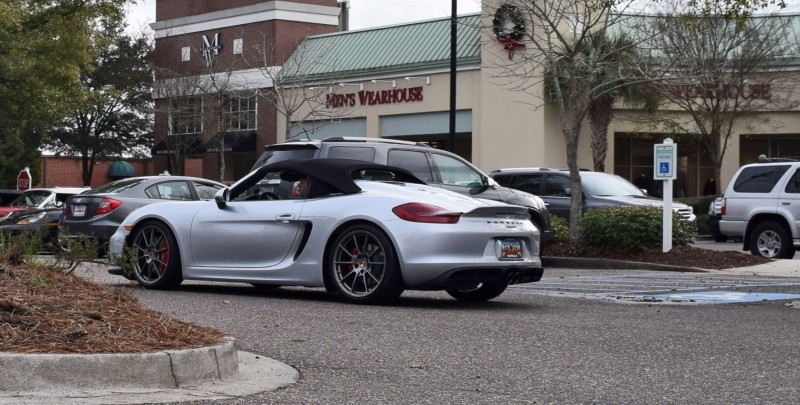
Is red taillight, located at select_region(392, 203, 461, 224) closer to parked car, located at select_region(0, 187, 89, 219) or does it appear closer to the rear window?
the rear window

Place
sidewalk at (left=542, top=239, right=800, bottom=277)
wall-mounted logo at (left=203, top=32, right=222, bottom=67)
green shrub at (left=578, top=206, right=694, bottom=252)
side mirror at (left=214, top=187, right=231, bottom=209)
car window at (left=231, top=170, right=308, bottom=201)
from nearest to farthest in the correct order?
car window at (left=231, top=170, right=308, bottom=201) → side mirror at (left=214, top=187, right=231, bottom=209) → sidewalk at (left=542, top=239, right=800, bottom=277) → green shrub at (left=578, top=206, right=694, bottom=252) → wall-mounted logo at (left=203, top=32, right=222, bottom=67)

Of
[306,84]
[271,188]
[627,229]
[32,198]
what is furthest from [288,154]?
[306,84]

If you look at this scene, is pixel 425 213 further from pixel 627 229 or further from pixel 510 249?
pixel 627 229

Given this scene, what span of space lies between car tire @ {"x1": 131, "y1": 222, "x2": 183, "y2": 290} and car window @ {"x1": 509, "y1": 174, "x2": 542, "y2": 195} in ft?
37.3

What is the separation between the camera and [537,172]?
23.0m

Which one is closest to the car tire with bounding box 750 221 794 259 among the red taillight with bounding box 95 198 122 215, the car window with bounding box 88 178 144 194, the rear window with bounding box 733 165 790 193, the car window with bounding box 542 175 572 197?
the rear window with bounding box 733 165 790 193

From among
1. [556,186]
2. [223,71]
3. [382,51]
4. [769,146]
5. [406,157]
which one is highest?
[382,51]

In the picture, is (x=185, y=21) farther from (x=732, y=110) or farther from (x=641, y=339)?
(x=641, y=339)

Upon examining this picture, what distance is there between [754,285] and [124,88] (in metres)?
44.8

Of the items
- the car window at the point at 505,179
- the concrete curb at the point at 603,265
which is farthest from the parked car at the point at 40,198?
the concrete curb at the point at 603,265

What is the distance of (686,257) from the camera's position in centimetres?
1875

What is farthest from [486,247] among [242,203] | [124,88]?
[124,88]

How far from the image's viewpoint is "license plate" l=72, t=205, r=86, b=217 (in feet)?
58.8

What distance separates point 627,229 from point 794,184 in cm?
313
